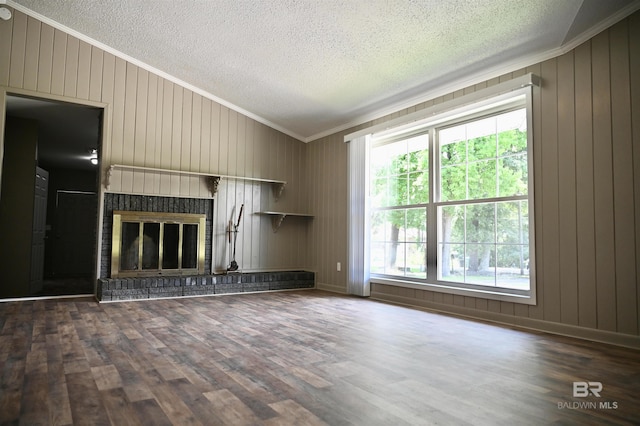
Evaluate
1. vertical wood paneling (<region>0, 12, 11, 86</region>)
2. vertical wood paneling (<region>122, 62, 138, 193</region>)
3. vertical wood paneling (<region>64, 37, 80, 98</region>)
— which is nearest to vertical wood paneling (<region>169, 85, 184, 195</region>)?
vertical wood paneling (<region>122, 62, 138, 193</region>)

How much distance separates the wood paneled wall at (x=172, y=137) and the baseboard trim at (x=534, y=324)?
250 cm

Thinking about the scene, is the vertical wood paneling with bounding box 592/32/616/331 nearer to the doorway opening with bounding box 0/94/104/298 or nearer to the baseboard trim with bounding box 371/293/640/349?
the baseboard trim with bounding box 371/293/640/349

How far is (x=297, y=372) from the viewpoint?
241cm

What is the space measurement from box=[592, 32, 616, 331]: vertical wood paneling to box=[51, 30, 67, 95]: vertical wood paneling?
568 centimetres

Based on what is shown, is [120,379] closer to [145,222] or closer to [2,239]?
[145,222]

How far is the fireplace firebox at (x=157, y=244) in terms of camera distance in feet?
17.3

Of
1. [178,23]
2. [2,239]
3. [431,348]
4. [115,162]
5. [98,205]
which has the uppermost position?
[178,23]

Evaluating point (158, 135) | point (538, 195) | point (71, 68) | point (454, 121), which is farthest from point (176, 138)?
point (538, 195)

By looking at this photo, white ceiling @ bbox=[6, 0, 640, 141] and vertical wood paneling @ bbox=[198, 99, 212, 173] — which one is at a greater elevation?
white ceiling @ bbox=[6, 0, 640, 141]

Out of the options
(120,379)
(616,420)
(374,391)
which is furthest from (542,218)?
(120,379)

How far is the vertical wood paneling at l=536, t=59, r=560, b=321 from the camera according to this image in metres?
3.60

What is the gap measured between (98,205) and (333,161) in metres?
3.36

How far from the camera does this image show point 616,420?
1.81 metres

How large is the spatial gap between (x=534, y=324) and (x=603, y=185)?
1.35 m
